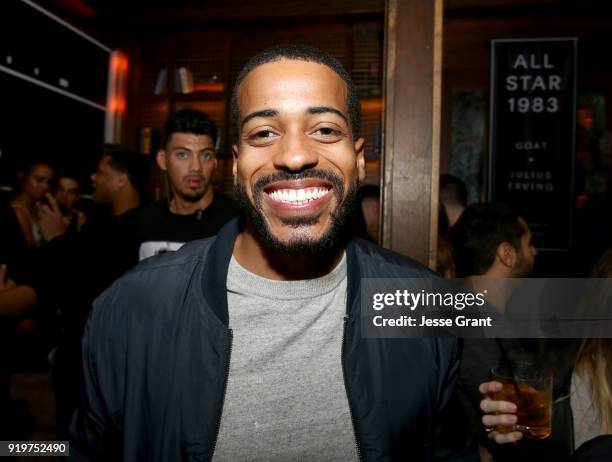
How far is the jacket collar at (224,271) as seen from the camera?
4.00ft

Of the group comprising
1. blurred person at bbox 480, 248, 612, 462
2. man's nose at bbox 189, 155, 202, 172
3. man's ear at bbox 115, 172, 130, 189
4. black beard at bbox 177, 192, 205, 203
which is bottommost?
blurred person at bbox 480, 248, 612, 462

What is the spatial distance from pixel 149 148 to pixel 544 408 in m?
5.07

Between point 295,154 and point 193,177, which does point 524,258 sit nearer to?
point 295,154

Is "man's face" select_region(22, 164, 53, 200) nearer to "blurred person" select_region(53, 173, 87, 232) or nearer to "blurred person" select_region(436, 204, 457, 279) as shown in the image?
"blurred person" select_region(53, 173, 87, 232)

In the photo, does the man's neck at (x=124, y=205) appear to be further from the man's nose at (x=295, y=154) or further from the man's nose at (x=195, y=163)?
the man's nose at (x=295, y=154)

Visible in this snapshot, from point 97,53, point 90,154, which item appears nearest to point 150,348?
point 90,154

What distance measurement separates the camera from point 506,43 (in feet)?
13.8

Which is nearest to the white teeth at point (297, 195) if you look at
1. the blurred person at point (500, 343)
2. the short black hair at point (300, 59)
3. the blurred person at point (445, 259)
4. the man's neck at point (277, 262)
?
the man's neck at point (277, 262)

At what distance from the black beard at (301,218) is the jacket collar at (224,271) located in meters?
0.09

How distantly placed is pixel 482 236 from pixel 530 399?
3.53 feet

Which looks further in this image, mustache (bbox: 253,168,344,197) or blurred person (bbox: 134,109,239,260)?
blurred person (bbox: 134,109,239,260)

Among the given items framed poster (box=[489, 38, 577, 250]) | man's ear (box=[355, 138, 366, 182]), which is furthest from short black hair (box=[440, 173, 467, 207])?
man's ear (box=[355, 138, 366, 182])

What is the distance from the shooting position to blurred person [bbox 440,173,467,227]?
379 centimetres

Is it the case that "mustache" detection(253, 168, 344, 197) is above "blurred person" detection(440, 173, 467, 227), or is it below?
below
